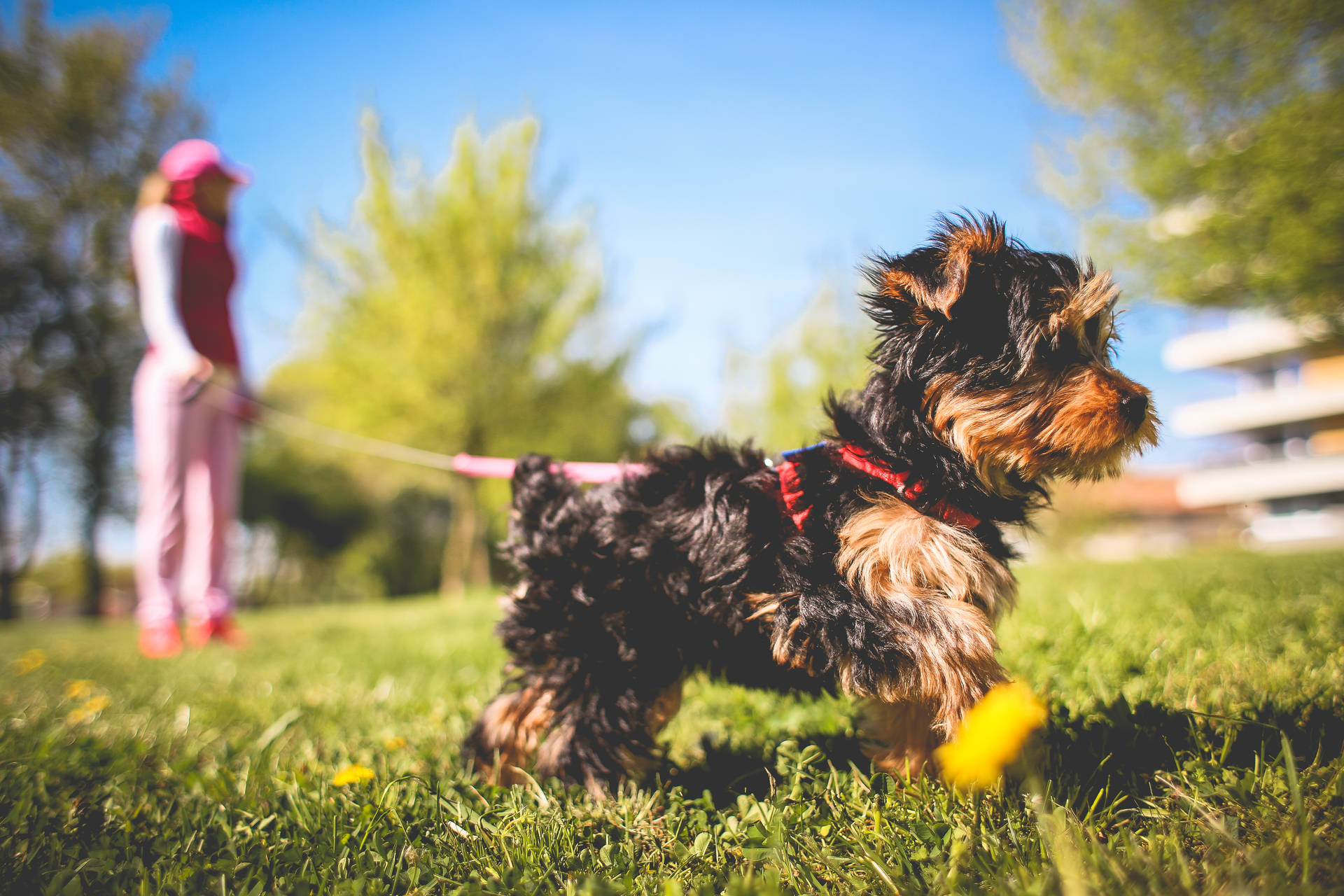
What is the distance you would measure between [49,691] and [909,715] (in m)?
5.45

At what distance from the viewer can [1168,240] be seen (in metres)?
9.80

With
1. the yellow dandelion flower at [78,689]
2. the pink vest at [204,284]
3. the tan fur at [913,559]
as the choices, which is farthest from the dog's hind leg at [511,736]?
the pink vest at [204,284]

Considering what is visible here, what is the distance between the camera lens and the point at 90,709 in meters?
3.73

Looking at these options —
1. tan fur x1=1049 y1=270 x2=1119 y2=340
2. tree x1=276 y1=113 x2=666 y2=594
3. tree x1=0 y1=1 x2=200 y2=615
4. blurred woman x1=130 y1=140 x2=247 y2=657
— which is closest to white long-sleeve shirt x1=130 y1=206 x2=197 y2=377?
blurred woman x1=130 y1=140 x2=247 y2=657

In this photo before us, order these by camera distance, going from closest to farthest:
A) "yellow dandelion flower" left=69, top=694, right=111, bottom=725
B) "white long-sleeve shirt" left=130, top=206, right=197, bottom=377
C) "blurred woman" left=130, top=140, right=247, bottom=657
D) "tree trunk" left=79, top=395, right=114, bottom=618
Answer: "yellow dandelion flower" left=69, top=694, right=111, bottom=725 → "white long-sleeve shirt" left=130, top=206, right=197, bottom=377 → "blurred woman" left=130, top=140, right=247, bottom=657 → "tree trunk" left=79, top=395, right=114, bottom=618

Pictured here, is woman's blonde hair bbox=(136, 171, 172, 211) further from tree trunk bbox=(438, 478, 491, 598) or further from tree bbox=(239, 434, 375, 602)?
tree bbox=(239, 434, 375, 602)

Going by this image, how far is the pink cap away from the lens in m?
5.52

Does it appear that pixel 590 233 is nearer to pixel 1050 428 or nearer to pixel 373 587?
pixel 1050 428

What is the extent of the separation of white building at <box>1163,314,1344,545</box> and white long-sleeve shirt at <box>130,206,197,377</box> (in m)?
45.3

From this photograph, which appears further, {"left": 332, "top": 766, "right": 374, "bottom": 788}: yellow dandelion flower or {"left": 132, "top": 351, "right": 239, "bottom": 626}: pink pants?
{"left": 132, "top": 351, "right": 239, "bottom": 626}: pink pants

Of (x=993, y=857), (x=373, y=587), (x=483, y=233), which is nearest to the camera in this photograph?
(x=993, y=857)

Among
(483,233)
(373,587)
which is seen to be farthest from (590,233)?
(373,587)

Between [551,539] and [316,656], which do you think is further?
[316,656]

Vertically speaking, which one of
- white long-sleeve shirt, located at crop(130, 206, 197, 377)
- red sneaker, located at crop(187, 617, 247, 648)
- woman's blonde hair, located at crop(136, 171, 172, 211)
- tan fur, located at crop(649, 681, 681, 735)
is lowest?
red sneaker, located at crop(187, 617, 247, 648)
